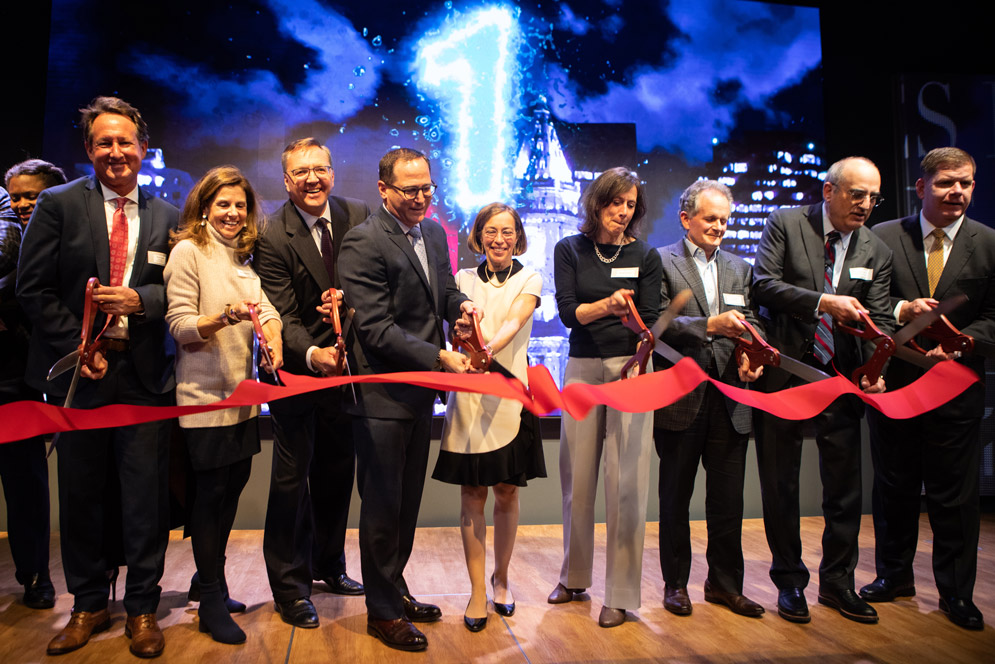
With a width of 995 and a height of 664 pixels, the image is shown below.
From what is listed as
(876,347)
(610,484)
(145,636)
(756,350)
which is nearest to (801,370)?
(756,350)

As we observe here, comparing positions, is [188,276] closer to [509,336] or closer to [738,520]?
[509,336]

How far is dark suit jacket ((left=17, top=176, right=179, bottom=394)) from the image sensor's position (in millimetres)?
2674

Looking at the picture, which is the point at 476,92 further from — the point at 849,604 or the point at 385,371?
the point at 849,604

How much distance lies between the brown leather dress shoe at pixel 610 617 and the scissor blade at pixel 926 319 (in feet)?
5.19

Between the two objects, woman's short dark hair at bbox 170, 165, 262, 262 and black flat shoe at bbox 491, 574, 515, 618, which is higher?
woman's short dark hair at bbox 170, 165, 262, 262

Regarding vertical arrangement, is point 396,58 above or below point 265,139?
above

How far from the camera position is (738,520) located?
3.15m

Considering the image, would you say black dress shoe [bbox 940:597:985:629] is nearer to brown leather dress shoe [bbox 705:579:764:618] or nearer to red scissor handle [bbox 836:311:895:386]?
brown leather dress shoe [bbox 705:579:764:618]

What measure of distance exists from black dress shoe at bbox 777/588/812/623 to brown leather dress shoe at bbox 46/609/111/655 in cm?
282

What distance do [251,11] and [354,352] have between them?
3.17m

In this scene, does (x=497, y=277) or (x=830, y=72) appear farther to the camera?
(x=830, y=72)

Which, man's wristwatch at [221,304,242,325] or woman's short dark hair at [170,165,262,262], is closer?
man's wristwatch at [221,304,242,325]

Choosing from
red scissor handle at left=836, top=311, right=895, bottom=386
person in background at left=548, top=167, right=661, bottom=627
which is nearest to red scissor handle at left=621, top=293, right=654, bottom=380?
person in background at left=548, top=167, right=661, bottom=627

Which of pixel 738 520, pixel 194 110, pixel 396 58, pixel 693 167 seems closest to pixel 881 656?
pixel 738 520
